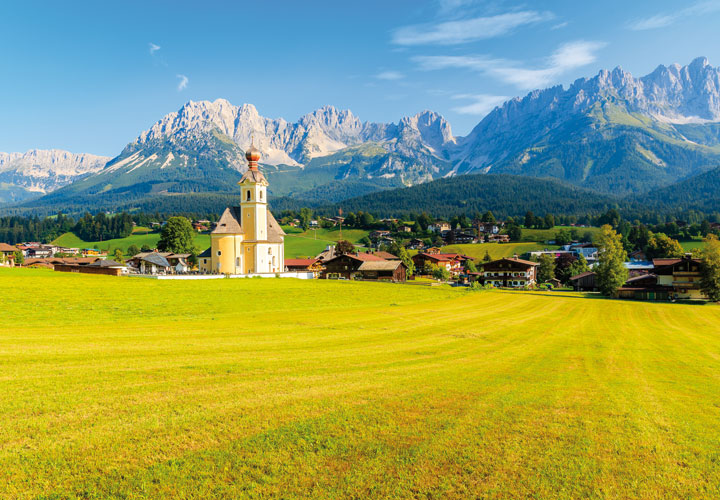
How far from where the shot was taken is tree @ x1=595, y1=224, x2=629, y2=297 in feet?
252

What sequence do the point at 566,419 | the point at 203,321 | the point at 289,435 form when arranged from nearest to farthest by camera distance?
1. the point at 289,435
2. the point at 566,419
3. the point at 203,321

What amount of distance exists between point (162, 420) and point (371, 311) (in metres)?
28.2

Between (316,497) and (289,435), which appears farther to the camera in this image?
(289,435)

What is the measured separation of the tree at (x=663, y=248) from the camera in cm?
12644

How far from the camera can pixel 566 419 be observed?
1131 centimetres

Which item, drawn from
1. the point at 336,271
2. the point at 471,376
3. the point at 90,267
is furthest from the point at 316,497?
the point at 336,271

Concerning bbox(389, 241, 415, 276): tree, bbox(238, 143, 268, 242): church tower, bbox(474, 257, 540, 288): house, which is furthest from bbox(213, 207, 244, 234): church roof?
bbox(474, 257, 540, 288): house

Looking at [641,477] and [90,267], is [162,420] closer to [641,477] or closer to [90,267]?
[641,477]

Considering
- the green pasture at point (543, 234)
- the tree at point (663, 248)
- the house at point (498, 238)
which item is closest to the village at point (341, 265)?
the tree at point (663, 248)

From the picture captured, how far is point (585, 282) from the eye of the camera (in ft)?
325

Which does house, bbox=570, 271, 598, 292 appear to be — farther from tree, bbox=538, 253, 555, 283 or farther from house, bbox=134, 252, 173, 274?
house, bbox=134, 252, 173, 274

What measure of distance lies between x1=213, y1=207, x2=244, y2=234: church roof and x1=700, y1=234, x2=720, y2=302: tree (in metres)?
73.5

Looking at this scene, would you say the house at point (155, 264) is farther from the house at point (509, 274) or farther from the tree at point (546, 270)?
the tree at point (546, 270)

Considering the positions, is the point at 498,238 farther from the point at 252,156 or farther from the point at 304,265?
the point at 252,156
